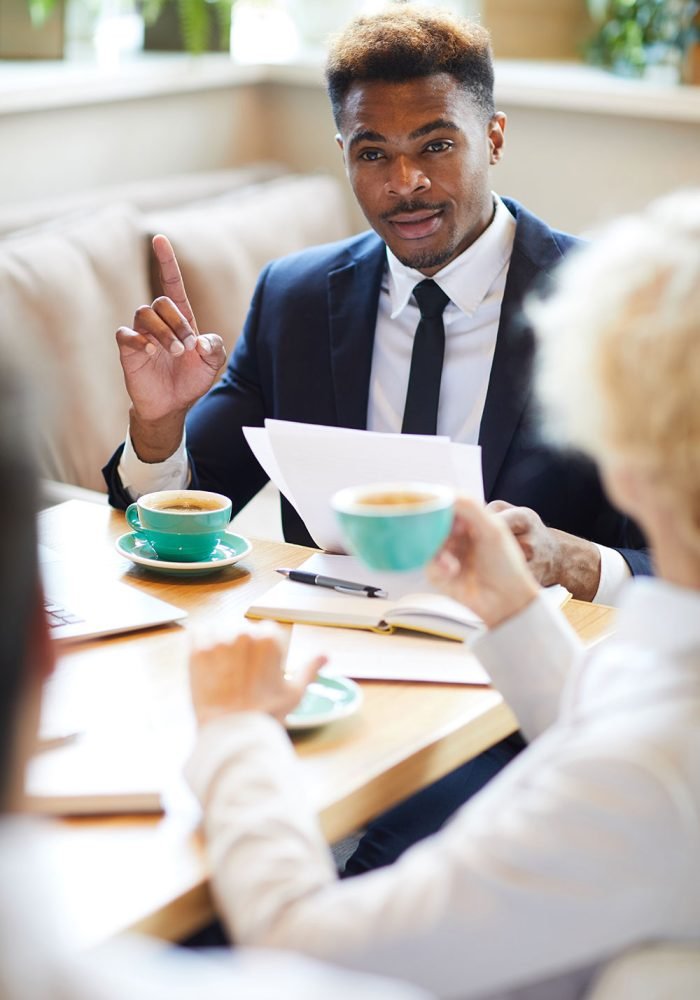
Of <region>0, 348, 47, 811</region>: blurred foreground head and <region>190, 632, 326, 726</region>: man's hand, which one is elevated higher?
<region>0, 348, 47, 811</region>: blurred foreground head

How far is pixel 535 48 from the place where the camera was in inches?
145

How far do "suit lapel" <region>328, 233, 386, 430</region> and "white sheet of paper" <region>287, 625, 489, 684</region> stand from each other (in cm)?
70

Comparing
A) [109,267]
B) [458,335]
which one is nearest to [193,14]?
[109,267]

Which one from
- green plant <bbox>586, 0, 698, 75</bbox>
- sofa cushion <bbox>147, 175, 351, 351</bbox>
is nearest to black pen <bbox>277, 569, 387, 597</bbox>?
sofa cushion <bbox>147, 175, 351, 351</bbox>

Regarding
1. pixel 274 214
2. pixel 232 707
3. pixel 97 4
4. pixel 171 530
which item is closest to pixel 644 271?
pixel 232 707

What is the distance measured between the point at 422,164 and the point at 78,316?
98cm

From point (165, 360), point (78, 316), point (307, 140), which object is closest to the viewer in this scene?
point (165, 360)

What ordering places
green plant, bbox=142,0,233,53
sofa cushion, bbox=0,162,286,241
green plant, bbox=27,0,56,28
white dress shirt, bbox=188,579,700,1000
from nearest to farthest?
white dress shirt, bbox=188,579,700,1000 < sofa cushion, bbox=0,162,286,241 < green plant, bbox=27,0,56,28 < green plant, bbox=142,0,233,53

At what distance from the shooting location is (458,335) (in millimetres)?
2074

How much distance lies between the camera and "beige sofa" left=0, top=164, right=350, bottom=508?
2.68 metres

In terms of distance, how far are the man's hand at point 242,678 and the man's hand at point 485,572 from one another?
19 cm

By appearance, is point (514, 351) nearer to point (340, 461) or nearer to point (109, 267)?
point (340, 461)

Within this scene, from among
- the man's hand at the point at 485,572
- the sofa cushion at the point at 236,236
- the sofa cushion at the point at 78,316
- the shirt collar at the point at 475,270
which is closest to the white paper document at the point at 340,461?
the man's hand at the point at 485,572

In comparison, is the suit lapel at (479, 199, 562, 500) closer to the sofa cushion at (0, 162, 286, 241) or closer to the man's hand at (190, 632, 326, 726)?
the man's hand at (190, 632, 326, 726)
